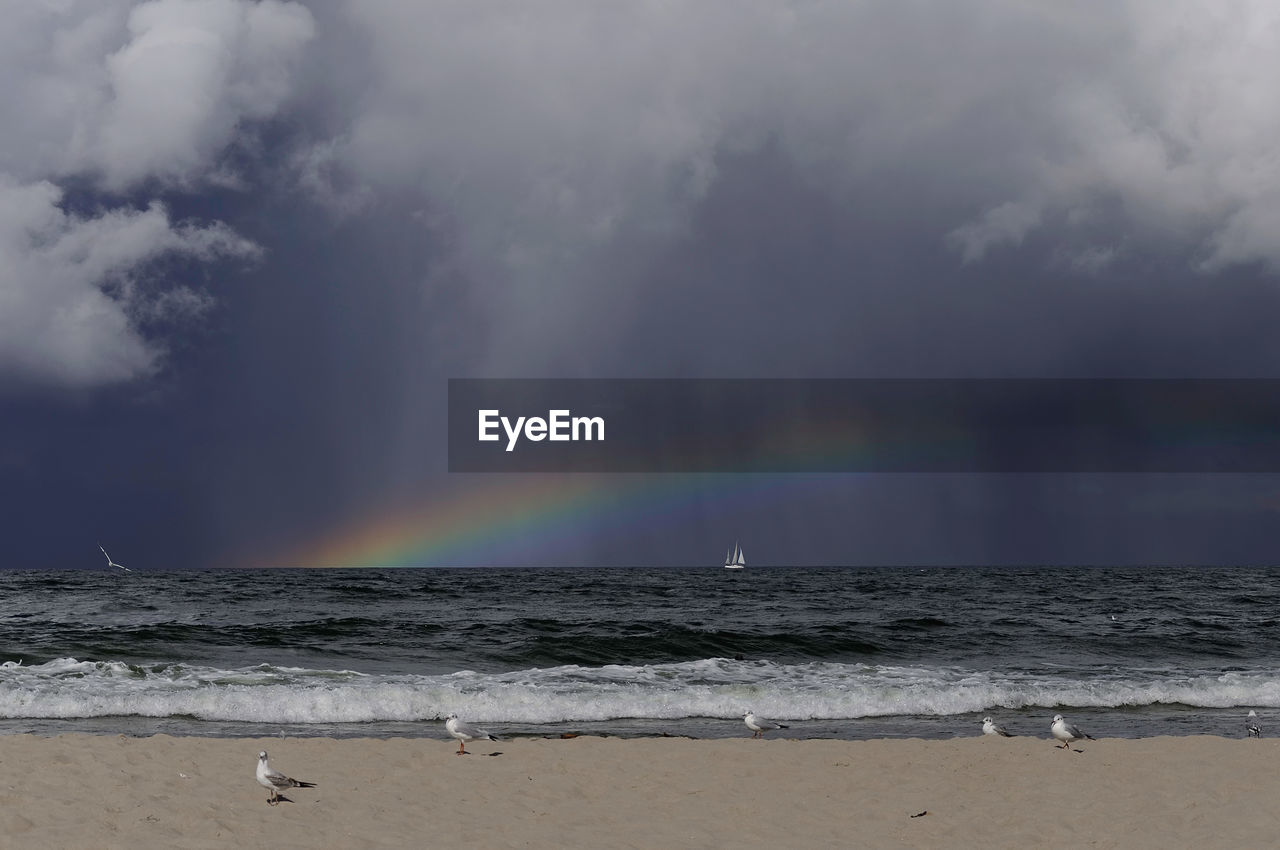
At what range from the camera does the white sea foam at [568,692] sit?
1447cm

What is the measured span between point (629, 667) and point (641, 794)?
976 cm

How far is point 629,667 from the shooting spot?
19.4m

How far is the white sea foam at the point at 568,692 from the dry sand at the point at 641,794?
321cm

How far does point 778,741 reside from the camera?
1231cm

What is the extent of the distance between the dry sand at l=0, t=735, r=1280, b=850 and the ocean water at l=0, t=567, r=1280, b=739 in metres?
2.39

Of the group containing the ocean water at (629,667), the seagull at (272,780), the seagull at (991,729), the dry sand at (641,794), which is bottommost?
the ocean water at (629,667)

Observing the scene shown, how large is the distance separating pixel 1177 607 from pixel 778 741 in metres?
34.2

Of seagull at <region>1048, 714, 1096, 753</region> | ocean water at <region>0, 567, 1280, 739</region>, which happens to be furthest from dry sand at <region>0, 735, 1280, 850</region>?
ocean water at <region>0, 567, 1280, 739</region>

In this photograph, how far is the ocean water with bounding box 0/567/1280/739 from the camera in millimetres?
14438

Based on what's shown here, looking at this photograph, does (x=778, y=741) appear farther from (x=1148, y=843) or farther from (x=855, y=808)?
(x=1148, y=843)

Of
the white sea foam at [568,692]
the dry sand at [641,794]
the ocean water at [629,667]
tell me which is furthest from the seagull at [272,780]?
the white sea foam at [568,692]

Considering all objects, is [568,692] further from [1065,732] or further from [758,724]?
[1065,732]

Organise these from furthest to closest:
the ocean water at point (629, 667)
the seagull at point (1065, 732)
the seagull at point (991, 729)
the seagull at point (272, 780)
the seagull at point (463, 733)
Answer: the ocean water at point (629, 667) → the seagull at point (991, 729) → the seagull at point (1065, 732) → the seagull at point (463, 733) → the seagull at point (272, 780)

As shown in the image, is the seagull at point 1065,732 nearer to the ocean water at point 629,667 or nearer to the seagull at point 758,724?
the ocean water at point 629,667
